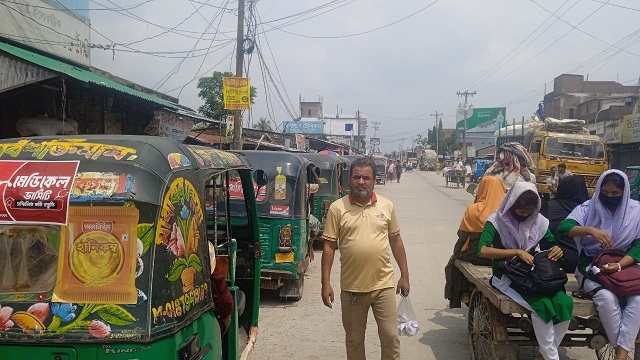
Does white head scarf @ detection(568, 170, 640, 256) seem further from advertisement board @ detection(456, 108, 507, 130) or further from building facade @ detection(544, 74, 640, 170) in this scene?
advertisement board @ detection(456, 108, 507, 130)

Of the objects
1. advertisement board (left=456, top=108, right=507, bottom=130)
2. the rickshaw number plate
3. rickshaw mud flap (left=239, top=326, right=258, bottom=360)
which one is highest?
advertisement board (left=456, top=108, right=507, bottom=130)

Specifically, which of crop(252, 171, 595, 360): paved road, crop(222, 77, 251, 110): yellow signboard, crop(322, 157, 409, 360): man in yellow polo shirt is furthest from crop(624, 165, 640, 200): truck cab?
crop(222, 77, 251, 110): yellow signboard

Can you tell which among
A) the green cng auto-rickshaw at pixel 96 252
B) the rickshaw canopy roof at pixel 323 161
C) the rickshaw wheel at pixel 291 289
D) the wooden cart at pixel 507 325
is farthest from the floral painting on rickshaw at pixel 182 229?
the rickshaw canopy roof at pixel 323 161

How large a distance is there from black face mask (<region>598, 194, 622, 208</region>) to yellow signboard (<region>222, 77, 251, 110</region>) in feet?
39.9

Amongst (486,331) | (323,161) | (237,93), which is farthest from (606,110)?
(486,331)

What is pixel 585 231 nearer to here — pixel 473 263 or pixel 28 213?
pixel 473 263

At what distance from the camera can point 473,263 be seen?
17.3 ft

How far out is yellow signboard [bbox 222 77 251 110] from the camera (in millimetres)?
15344

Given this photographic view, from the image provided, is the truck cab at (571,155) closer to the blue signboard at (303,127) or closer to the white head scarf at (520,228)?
the white head scarf at (520,228)

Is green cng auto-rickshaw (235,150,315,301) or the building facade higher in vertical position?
the building facade

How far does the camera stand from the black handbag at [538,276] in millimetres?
3674

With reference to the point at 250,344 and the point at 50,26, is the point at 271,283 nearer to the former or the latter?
the point at 250,344

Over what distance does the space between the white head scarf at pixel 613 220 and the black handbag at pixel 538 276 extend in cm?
64

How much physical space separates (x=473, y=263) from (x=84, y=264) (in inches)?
158
